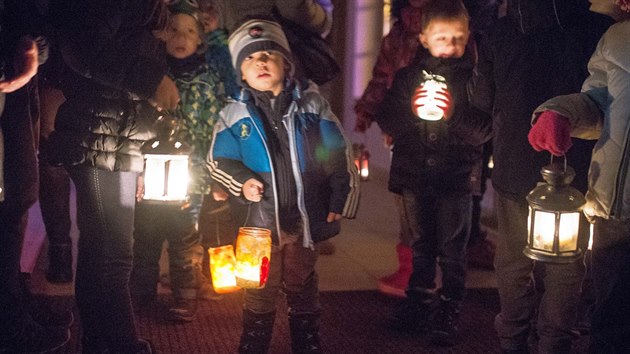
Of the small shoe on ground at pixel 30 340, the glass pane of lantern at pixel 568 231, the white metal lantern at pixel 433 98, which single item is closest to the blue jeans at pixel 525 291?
the glass pane of lantern at pixel 568 231

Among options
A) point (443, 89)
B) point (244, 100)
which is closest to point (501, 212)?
point (443, 89)

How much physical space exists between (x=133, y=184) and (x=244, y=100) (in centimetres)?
74

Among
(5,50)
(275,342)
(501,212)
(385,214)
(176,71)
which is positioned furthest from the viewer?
(385,214)

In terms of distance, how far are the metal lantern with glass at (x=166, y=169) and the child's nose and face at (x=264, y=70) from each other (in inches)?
17.3

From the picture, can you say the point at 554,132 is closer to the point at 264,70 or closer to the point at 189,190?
the point at 264,70

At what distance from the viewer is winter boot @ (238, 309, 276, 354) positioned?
4.37 meters

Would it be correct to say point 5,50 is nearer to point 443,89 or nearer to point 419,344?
point 443,89

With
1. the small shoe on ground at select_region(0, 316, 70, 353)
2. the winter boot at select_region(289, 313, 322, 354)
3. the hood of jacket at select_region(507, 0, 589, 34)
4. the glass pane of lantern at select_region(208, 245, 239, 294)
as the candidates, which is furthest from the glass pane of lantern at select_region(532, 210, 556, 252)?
the small shoe on ground at select_region(0, 316, 70, 353)

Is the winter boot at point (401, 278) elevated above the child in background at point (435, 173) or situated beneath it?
situated beneath

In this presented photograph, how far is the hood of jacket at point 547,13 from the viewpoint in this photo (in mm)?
3896

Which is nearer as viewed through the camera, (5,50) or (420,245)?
(5,50)

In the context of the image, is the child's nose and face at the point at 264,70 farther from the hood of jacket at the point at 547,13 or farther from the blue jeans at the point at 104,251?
the hood of jacket at the point at 547,13

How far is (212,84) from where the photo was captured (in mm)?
5184

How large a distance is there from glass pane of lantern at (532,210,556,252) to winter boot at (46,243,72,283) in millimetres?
3262
